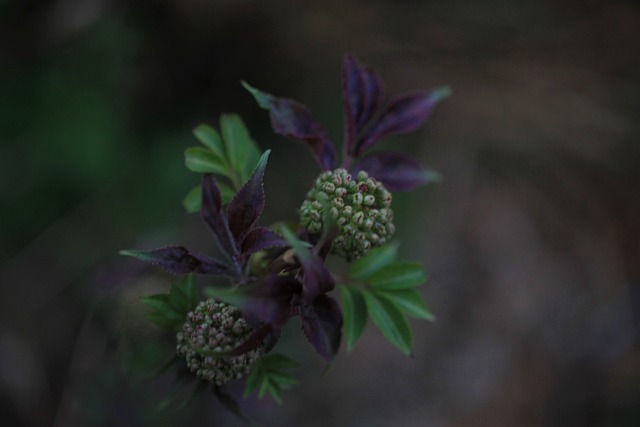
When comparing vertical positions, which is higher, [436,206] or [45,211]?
[45,211]

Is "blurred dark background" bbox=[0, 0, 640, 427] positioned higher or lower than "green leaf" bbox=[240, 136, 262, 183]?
lower

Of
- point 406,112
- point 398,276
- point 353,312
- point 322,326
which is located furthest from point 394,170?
point 322,326

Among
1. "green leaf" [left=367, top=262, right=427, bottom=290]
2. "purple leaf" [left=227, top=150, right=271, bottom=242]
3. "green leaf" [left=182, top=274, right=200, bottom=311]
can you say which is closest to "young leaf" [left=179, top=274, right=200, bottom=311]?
"green leaf" [left=182, top=274, right=200, bottom=311]

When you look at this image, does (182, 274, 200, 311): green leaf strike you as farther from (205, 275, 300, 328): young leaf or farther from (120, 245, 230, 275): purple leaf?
(205, 275, 300, 328): young leaf

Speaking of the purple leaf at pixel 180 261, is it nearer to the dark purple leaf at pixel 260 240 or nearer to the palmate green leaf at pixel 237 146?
the dark purple leaf at pixel 260 240

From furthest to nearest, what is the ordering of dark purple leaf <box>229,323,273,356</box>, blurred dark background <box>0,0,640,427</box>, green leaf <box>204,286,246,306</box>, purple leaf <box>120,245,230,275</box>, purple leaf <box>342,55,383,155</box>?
blurred dark background <box>0,0,640,427</box>
purple leaf <box>342,55,383,155</box>
purple leaf <box>120,245,230,275</box>
dark purple leaf <box>229,323,273,356</box>
green leaf <box>204,286,246,306</box>

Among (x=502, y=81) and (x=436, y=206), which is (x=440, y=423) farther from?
(x=502, y=81)

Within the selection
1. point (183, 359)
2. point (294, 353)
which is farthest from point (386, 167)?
point (294, 353)
